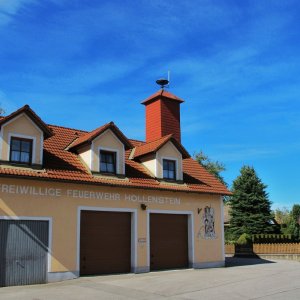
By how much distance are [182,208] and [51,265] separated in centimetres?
707

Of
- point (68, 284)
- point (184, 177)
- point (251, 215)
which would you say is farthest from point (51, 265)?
point (251, 215)

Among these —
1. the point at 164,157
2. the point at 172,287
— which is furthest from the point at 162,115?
the point at 172,287

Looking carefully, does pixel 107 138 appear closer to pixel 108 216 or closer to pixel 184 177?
pixel 108 216

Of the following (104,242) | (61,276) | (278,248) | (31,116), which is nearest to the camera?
(61,276)

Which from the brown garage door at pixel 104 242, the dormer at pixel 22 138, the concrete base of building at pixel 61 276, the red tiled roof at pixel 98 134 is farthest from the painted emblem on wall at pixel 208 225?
the dormer at pixel 22 138

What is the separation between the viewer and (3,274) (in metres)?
14.5

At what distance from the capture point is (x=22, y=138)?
16188 mm

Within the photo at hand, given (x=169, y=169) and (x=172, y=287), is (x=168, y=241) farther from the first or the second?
(x=172, y=287)

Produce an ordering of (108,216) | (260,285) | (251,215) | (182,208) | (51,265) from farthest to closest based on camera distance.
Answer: (251,215)
(182,208)
(108,216)
(51,265)
(260,285)

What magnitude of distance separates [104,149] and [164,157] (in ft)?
11.2

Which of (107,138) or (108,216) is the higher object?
(107,138)

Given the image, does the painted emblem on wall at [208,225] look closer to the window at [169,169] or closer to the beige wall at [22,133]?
the window at [169,169]

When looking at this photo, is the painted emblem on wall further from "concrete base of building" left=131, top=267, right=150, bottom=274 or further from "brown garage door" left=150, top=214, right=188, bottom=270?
"concrete base of building" left=131, top=267, right=150, bottom=274

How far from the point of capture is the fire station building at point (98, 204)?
603 inches
